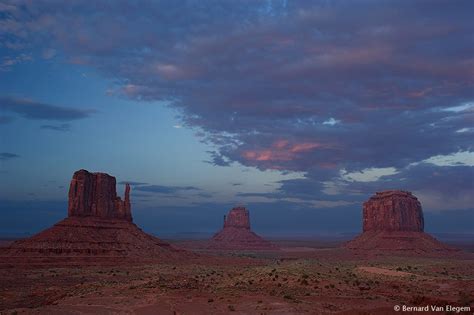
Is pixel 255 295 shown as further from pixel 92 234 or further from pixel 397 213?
pixel 397 213

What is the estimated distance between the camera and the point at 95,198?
96.3 meters

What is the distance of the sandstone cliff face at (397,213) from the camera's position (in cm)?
12912

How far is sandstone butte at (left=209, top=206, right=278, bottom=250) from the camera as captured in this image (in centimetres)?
17581

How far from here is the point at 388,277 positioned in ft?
160

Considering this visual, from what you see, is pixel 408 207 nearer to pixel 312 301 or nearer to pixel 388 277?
pixel 388 277

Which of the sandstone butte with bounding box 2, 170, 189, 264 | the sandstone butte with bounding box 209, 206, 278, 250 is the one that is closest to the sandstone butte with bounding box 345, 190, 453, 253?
the sandstone butte with bounding box 209, 206, 278, 250

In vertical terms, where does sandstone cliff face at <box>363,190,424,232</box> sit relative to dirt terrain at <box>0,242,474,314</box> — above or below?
above

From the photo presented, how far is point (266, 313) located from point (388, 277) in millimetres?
25995

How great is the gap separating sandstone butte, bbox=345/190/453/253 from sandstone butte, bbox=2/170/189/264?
58898 mm

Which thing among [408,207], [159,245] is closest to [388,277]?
[159,245]

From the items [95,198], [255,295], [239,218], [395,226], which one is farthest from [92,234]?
[239,218]

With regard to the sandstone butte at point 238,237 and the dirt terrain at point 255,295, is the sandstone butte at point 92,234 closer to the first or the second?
the dirt terrain at point 255,295

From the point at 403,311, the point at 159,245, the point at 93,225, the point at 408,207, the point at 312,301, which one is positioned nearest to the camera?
the point at 403,311

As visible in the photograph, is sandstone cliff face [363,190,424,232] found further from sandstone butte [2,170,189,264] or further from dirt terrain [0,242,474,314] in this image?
dirt terrain [0,242,474,314]
